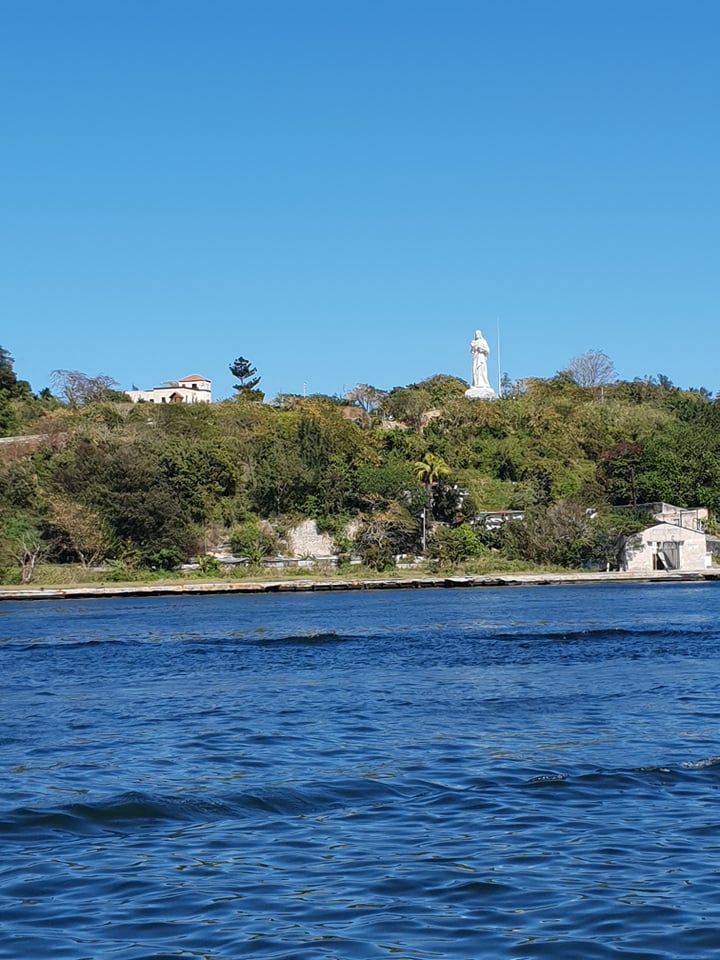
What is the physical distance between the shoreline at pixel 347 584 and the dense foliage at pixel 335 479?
10.7ft

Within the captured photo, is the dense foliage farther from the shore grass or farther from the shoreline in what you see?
the shoreline

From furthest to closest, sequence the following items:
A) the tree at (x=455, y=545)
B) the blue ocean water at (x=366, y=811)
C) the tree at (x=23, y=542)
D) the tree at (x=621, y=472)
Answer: the tree at (x=621, y=472) < the tree at (x=455, y=545) < the tree at (x=23, y=542) < the blue ocean water at (x=366, y=811)

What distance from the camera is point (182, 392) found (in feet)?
358

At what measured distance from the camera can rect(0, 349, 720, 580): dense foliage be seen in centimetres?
6366

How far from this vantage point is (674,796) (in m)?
10.1

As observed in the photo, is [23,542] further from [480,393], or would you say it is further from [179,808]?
[179,808]

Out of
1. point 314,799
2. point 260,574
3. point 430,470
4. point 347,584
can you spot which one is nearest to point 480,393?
point 430,470

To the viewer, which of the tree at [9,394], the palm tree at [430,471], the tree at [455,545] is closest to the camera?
the tree at [455,545]

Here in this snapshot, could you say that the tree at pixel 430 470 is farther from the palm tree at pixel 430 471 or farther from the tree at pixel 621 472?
the tree at pixel 621 472

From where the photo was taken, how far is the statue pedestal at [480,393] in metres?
89.0

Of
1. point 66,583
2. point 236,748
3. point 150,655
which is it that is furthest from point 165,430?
point 236,748

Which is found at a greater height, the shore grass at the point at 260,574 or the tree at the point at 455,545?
the tree at the point at 455,545

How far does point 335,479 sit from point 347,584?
10.6 meters

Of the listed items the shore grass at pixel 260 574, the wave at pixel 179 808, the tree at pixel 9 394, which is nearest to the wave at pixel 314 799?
the wave at pixel 179 808
